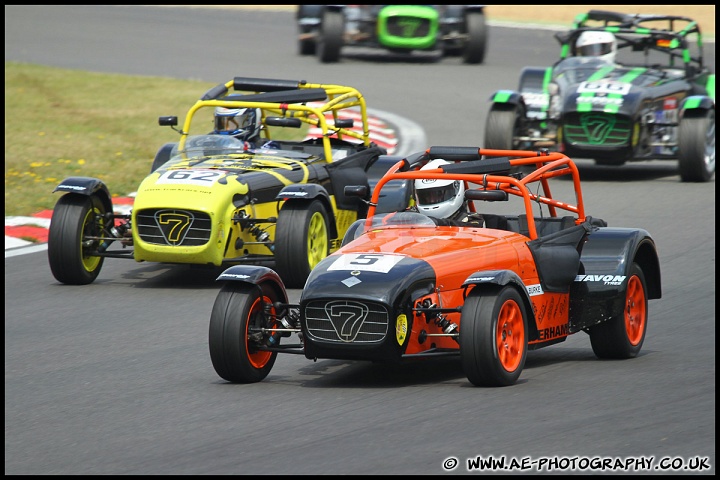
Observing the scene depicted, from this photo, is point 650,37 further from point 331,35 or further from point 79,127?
point 331,35

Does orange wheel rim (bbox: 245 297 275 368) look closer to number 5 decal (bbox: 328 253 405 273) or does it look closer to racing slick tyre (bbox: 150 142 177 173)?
number 5 decal (bbox: 328 253 405 273)

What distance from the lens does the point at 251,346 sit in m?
8.01

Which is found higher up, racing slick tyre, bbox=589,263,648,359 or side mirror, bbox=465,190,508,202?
side mirror, bbox=465,190,508,202

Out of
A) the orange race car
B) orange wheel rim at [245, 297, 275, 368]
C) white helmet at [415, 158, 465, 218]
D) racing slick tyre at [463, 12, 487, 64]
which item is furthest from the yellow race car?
racing slick tyre at [463, 12, 487, 64]

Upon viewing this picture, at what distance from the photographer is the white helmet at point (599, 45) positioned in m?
17.8

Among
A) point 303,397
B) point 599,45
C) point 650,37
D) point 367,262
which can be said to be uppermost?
point 650,37

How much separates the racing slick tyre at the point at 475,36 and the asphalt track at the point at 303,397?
13.6m

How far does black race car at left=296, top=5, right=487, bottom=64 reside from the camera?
88.9 feet

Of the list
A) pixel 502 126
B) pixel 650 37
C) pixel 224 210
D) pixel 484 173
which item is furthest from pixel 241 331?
pixel 650 37

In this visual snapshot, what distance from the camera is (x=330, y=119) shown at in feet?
71.3

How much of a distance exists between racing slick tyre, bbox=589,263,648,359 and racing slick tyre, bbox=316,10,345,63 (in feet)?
61.1

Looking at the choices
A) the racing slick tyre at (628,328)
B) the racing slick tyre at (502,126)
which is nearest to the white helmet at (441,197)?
the racing slick tyre at (628,328)

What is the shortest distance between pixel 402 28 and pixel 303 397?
20.3 m

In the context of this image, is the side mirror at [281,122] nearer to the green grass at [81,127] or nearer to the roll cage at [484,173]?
Answer: the roll cage at [484,173]
